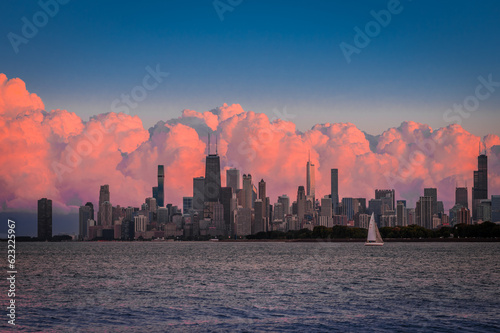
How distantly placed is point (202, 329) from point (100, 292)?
107 ft

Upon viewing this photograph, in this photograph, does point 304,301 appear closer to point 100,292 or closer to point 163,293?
point 163,293

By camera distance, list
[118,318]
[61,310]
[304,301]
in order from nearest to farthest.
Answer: [118,318]
[61,310]
[304,301]

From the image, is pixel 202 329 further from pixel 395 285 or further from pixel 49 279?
pixel 49 279

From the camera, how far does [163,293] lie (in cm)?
7969

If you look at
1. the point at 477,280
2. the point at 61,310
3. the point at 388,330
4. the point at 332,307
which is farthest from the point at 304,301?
the point at 477,280

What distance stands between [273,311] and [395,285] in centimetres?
3182

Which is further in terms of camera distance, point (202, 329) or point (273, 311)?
point (273, 311)

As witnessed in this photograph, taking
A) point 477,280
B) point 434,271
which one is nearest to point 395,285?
point 477,280

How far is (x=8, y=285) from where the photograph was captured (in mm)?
90375

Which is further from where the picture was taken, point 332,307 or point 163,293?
point 163,293

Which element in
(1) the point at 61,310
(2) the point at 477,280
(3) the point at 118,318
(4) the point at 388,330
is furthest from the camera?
(2) the point at 477,280

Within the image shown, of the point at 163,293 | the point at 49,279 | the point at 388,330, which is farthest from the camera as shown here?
the point at 49,279

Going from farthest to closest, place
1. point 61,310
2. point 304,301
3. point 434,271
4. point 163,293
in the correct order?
point 434,271 < point 163,293 < point 304,301 < point 61,310

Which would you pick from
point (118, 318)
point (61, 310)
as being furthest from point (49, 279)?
point (118, 318)
